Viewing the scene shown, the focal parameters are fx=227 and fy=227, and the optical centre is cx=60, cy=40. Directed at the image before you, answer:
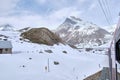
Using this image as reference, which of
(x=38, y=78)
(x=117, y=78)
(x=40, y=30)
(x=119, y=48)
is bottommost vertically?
(x=38, y=78)

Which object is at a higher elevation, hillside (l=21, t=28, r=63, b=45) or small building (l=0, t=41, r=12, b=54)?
hillside (l=21, t=28, r=63, b=45)

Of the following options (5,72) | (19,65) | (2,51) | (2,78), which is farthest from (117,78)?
(2,51)

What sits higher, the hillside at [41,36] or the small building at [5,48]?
the hillside at [41,36]

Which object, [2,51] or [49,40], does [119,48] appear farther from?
[49,40]

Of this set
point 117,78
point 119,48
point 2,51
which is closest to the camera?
point 119,48

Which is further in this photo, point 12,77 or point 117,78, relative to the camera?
point 12,77

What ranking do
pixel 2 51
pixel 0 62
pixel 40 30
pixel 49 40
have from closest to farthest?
1. pixel 0 62
2. pixel 2 51
3. pixel 49 40
4. pixel 40 30

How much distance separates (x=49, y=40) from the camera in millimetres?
101438

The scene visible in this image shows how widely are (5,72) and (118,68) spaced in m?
Result: 28.3

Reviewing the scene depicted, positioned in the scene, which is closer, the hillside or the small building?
the small building

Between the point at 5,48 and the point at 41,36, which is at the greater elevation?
the point at 41,36

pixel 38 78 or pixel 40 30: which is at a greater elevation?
pixel 40 30

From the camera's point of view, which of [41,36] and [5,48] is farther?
[41,36]

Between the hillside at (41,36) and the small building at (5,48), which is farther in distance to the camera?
the hillside at (41,36)
